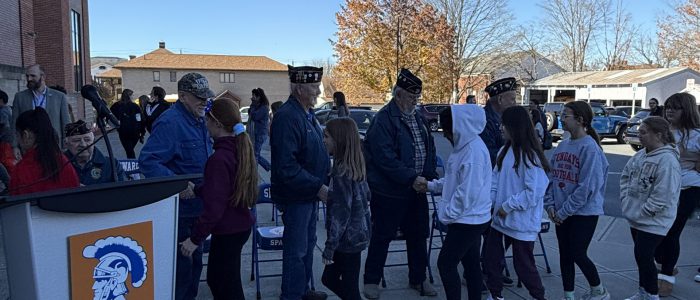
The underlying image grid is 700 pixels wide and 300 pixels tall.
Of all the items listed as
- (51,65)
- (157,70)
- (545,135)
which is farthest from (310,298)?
(157,70)

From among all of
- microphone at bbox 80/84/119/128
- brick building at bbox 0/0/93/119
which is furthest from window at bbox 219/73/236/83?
microphone at bbox 80/84/119/128

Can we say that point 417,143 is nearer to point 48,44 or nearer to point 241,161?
point 241,161

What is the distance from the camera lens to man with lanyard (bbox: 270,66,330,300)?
354cm

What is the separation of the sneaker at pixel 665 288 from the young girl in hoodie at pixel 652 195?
49cm

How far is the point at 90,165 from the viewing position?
3783mm

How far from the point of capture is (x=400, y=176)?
13.6 ft

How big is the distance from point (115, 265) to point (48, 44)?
67.4 ft

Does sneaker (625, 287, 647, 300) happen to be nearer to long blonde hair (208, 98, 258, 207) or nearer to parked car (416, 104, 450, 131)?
long blonde hair (208, 98, 258, 207)

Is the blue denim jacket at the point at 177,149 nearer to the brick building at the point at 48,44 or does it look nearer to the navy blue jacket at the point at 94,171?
the navy blue jacket at the point at 94,171

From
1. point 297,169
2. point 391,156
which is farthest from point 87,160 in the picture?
point 391,156

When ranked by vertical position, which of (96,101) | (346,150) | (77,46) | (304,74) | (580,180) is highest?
(77,46)

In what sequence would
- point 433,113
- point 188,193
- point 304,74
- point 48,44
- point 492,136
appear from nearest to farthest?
point 188,193
point 304,74
point 492,136
point 48,44
point 433,113

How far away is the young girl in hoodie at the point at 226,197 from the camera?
2969 millimetres

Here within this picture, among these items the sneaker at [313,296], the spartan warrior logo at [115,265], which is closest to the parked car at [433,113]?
the sneaker at [313,296]
